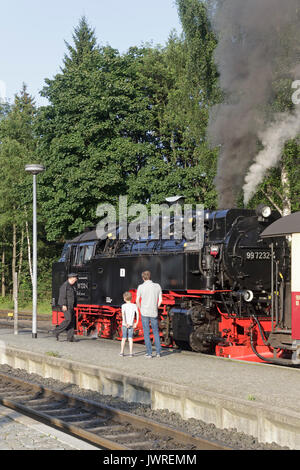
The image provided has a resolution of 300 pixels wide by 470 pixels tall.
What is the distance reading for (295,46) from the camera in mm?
18953

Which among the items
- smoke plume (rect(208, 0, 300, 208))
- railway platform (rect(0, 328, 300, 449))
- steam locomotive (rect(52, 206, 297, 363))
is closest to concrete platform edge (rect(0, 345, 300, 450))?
railway platform (rect(0, 328, 300, 449))

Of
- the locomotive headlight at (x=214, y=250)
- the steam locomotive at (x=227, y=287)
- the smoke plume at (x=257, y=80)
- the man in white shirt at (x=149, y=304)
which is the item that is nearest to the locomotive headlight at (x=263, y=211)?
the steam locomotive at (x=227, y=287)

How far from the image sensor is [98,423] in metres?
8.09

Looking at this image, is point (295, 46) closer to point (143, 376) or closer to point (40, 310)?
point (143, 376)

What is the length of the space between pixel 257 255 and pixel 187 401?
5.58 m

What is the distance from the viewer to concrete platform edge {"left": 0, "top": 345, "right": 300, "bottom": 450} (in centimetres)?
660

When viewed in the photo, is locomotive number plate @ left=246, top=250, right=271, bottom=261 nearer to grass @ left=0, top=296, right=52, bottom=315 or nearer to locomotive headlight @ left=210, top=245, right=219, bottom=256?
locomotive headlight @ left=210, top=245, right=219, bottom=256

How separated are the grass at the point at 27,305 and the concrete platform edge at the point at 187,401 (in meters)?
20.4

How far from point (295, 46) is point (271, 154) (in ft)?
11.3

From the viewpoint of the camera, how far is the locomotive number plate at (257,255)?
505 inches

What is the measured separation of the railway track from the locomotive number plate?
521 cm

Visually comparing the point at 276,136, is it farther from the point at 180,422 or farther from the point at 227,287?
the point at 180,422

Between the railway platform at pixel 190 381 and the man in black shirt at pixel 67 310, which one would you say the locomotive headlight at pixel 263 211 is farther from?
the man in black shirt at pixel 67 310
